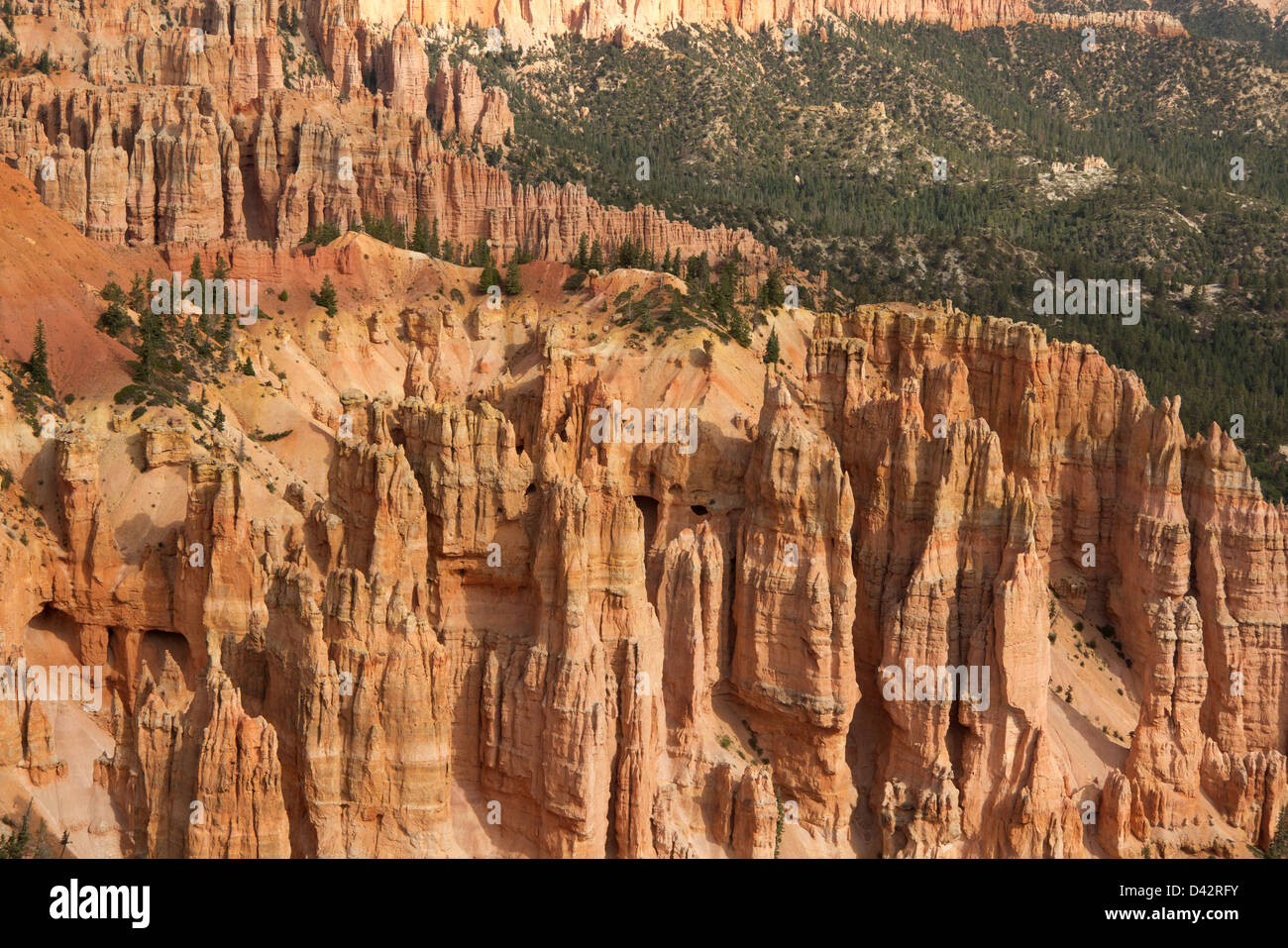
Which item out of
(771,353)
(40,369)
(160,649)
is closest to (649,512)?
(771,353)

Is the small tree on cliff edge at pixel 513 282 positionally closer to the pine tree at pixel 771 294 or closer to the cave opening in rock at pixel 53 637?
the pine tree at pixel 771 294

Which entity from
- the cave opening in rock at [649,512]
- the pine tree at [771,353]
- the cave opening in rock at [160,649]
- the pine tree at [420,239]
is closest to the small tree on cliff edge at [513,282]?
the pine tree at [420,239]

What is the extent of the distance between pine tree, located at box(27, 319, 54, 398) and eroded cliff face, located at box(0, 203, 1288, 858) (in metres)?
3.61

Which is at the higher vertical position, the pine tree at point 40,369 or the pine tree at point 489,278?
the pine tree at point 489,278

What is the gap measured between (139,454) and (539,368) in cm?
1914

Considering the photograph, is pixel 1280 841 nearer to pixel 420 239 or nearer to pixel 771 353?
pixel 771 353

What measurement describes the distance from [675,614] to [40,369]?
108 ft

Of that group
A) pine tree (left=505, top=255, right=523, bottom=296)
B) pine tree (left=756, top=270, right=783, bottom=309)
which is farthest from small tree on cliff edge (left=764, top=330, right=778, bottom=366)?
pine tree (left=505, top=255, right=523, bottom=296)

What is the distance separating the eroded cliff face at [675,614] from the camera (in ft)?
177

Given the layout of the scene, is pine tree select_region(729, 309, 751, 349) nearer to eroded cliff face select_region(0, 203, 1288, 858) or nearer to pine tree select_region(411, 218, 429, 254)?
eroded cliff face select_region(0, 203, 1288, 858)

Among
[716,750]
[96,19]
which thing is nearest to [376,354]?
[716,750]

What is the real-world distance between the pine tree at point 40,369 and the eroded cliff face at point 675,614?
3.61m

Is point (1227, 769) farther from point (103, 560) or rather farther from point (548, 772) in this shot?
point (103, 560)

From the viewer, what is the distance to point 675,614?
65.0 meters
